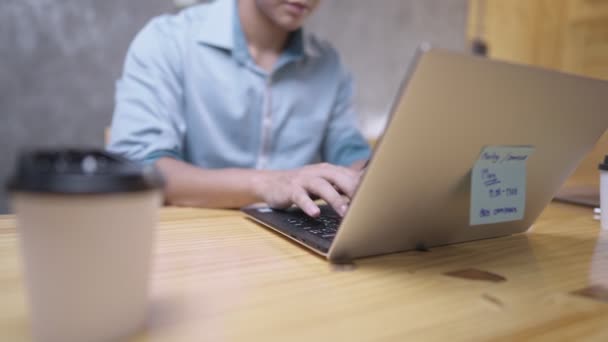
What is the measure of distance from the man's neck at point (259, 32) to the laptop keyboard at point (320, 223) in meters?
0.76

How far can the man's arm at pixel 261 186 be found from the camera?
1.98ft

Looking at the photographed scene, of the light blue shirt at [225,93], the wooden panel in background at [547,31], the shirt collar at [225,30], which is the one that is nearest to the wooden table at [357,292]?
the light blue shirt at [225,93]

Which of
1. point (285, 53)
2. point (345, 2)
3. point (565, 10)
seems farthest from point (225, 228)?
point (565, 10)

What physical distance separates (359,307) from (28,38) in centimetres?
147

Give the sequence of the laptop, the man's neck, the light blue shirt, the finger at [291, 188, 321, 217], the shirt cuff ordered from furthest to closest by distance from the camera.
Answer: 1. the man's neck
2. the light blue shirt
3. the shirt cuff
4. the finger at [291, 188, 321, 217]
5. the laptop

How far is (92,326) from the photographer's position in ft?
0.86

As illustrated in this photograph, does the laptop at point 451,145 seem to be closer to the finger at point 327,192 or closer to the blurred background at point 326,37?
the finger at point 327,192

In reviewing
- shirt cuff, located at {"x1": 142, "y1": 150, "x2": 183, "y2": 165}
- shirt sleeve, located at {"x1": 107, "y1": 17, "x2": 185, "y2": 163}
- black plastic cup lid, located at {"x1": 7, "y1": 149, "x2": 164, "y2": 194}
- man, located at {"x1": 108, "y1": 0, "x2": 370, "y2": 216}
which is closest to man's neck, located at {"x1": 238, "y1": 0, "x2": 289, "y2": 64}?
man, located at {"x1": 108, "y1": 0, "x2": 370, "y2": 216}

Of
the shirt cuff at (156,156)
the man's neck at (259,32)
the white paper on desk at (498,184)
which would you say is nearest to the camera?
the white paper on desk at (498,184)

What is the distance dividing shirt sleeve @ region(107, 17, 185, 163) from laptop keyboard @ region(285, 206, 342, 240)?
1.60 feet

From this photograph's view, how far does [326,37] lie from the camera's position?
194 centimetres

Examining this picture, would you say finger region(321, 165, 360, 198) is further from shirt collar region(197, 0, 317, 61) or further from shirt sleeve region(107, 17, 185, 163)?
shirt collar region(197, 0, 317, 61)

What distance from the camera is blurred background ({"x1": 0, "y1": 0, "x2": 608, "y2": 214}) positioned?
140cm

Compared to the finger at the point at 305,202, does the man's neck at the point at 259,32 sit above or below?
above
